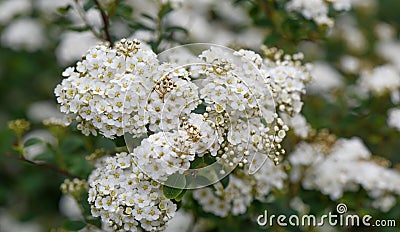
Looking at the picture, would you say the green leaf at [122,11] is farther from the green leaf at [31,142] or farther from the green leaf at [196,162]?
the green leaf at [196,162]

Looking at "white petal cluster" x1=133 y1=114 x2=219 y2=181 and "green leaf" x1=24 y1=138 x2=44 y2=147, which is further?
"green leaf" x1=24 y1=138 x2=44 y2=147

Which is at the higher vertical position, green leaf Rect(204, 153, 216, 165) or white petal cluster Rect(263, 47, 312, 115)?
white petal cluster Rect(263, 47, 312, 115)

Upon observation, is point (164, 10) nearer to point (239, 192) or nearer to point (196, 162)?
point (239, 192)

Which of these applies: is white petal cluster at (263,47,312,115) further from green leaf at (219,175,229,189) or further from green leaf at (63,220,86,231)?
green leaf at (63,220,86,231)

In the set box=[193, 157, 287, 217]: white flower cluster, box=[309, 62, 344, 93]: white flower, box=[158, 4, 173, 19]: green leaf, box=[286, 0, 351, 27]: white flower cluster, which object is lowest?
box=[193, 157, 287, 217]: white flower cluster

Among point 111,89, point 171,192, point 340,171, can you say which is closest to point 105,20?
point 111,89

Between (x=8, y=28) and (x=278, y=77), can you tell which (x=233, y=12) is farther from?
(x=278, y=77)

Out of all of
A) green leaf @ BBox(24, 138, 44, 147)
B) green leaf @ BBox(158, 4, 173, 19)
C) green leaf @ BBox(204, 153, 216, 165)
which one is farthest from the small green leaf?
green leaf @ BBox(158, 4, 173, 19)

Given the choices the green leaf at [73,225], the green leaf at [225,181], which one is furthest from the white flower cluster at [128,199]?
the green leaf at [73,225]
